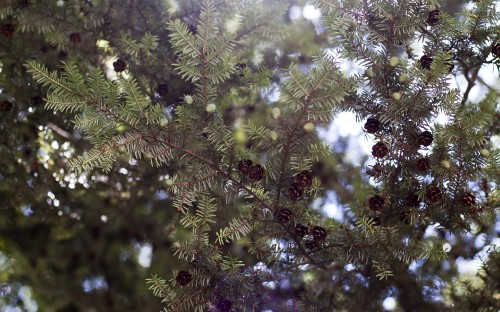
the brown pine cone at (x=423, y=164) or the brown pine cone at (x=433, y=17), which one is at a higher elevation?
the brown pine cone at (x=433, y=17)

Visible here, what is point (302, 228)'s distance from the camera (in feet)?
4.46

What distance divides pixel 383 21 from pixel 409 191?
1.78 feet

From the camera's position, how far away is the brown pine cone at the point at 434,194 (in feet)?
4.45

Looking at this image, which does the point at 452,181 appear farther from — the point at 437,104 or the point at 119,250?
the point at 119,250

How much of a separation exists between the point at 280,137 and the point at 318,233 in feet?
1.02

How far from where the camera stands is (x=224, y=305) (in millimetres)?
1320

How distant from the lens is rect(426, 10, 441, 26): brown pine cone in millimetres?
1459

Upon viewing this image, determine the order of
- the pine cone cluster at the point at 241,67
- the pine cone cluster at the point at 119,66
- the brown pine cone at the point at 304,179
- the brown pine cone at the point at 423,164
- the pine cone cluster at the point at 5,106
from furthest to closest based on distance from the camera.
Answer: the pine cone cluster at the point at 5,106 < the pine cone cluster at the point at 119,66 < the pine cone cluster at the point at 241,67 < the brown pine cone at the point at 423,164 < the brown pine cone at the point at 304,179

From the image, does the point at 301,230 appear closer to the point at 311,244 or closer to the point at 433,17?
the point at 311,244

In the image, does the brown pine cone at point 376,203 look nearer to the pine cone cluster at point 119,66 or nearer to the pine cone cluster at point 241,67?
the pine cone cluster at point 241,67

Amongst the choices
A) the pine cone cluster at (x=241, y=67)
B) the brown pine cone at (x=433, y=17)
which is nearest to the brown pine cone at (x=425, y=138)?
the brown pine cone at (x=433, y=17)

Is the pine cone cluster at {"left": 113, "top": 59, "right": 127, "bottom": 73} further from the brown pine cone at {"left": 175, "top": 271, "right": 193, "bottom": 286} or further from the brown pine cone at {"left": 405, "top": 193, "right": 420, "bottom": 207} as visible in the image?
the brown pine cone at {"left": 405, "top": 193, "right": 420, "bottom": 207}

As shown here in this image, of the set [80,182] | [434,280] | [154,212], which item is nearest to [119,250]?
[154,212]

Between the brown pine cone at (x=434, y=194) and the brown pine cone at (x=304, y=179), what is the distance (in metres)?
0.38
